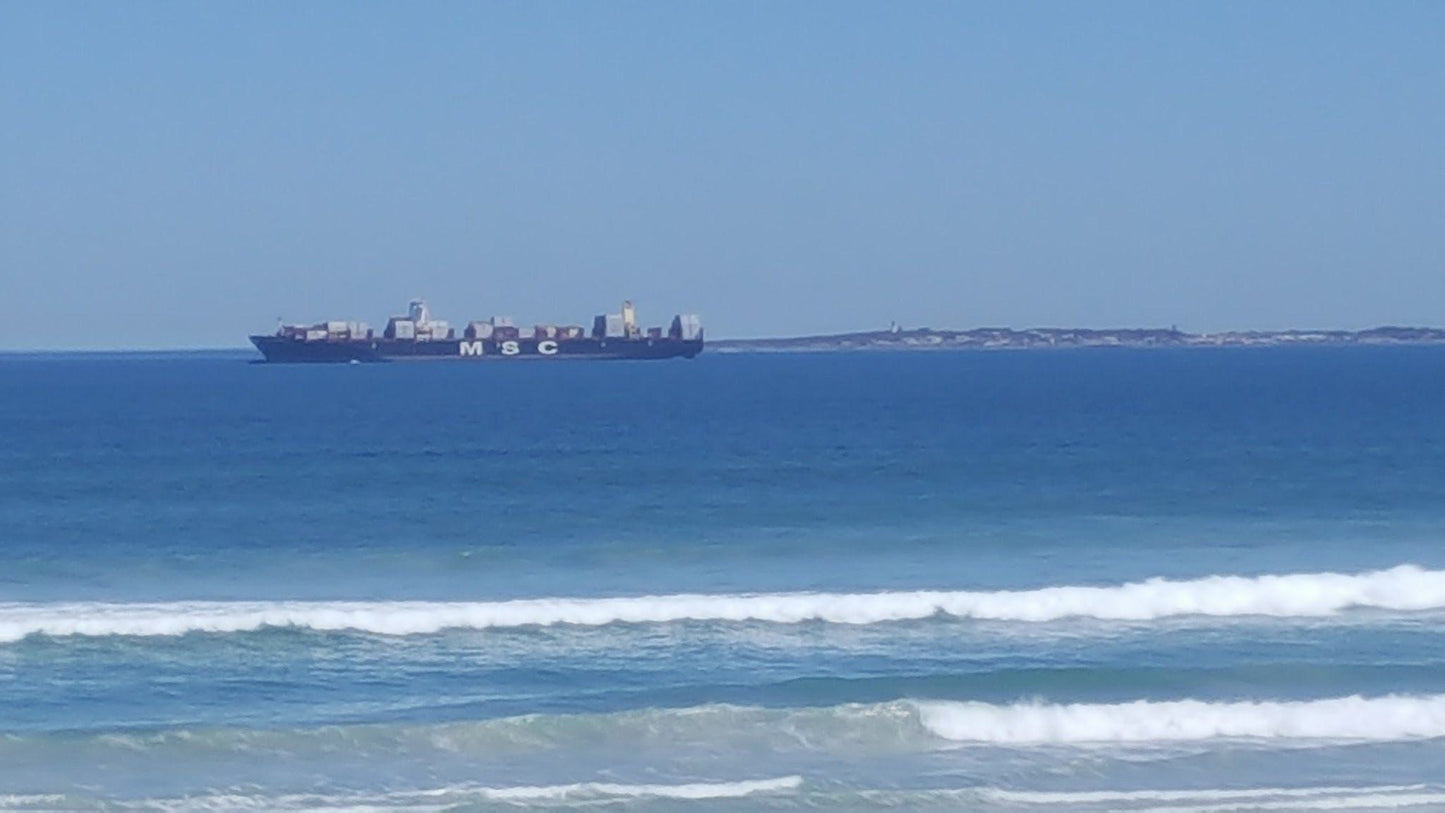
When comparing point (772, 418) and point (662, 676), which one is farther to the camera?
point (772, 418)

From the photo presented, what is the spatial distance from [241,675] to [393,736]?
4099 millimetres

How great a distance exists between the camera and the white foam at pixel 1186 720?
1986cm

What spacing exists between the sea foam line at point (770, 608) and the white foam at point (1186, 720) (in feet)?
18.3

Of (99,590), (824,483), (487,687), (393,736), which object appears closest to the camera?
(393,736)

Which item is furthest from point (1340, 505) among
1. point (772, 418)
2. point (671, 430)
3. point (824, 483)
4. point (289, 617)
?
point (772, 418)

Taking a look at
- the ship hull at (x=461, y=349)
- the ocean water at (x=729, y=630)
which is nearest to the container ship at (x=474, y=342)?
the ship hull at (x=461, y=349)

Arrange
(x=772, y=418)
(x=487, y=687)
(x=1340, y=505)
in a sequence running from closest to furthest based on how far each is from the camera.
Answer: (x=487, y=687), (x=1340, y=505), (x=772, y=418)

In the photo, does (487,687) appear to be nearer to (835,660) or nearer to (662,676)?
(662,676)

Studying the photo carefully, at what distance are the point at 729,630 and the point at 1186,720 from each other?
7.16 metres

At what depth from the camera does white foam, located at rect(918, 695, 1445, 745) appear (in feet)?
65.2

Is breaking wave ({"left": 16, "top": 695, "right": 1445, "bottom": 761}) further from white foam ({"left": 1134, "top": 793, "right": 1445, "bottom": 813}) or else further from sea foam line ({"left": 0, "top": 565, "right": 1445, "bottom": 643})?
sea foam line ({"left": 0, "top": 565, "right": 1445, "bottom": 643})

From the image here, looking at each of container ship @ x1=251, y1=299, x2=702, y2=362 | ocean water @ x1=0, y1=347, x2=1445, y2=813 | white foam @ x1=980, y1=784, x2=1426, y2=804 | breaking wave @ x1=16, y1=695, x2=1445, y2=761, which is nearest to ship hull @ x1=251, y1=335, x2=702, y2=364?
container ship @ x1=251, y1=299, x2=702, y2=362

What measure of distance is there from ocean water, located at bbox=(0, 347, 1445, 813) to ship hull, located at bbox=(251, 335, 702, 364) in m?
101

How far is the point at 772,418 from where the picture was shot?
7712 cm
